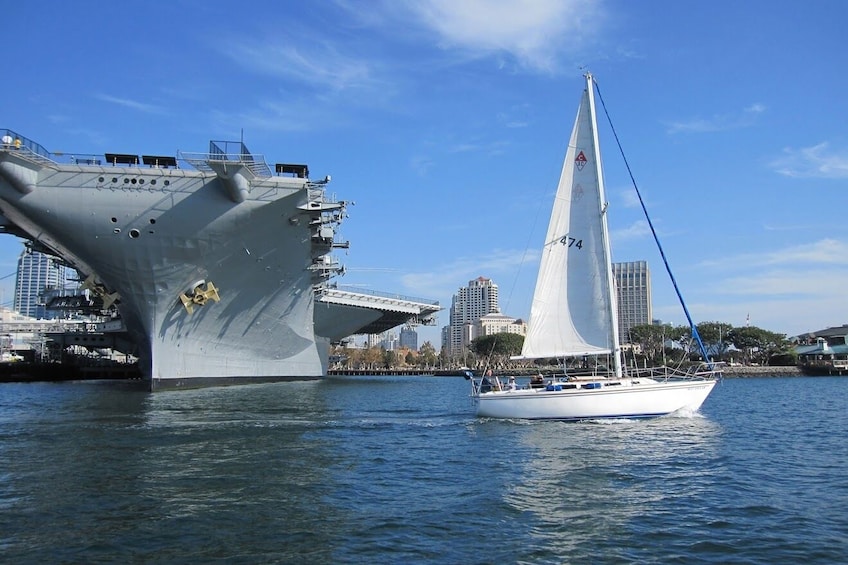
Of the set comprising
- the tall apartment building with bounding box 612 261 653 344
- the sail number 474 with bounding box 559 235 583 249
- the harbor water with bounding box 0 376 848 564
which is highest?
the tall apartment building with bounding box 612 261 653 344

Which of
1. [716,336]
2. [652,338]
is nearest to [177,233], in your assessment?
[652,338]

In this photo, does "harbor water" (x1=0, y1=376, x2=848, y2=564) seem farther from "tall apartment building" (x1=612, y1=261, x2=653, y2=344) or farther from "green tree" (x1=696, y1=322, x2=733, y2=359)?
"tall apartment building" (x1=612, y1=261, x2=653, y2=344)

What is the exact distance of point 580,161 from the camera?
25.4m

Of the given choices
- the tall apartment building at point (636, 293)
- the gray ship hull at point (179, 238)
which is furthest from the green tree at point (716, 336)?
the gray ship hull at point (179, 238)

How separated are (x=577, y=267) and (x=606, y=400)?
212 inches

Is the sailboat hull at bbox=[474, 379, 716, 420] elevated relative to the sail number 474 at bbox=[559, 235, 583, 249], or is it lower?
lower

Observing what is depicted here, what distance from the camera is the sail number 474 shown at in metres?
25.4

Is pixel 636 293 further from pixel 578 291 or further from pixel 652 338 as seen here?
pixel 578 291

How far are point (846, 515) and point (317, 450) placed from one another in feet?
39.7

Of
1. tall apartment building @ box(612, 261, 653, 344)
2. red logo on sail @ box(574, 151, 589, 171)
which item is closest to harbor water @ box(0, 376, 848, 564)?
red logo on sail @ box(574, 151, 589, 171)

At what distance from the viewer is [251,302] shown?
41469 mm

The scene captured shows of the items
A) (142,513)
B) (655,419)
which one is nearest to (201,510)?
(142,513)

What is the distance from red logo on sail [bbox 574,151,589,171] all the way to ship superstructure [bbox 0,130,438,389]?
14.5 meters

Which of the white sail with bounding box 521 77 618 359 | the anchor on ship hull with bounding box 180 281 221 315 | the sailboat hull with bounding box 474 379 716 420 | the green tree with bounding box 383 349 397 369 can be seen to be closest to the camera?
the sailboat hull with bounding box 474 379 716 420
